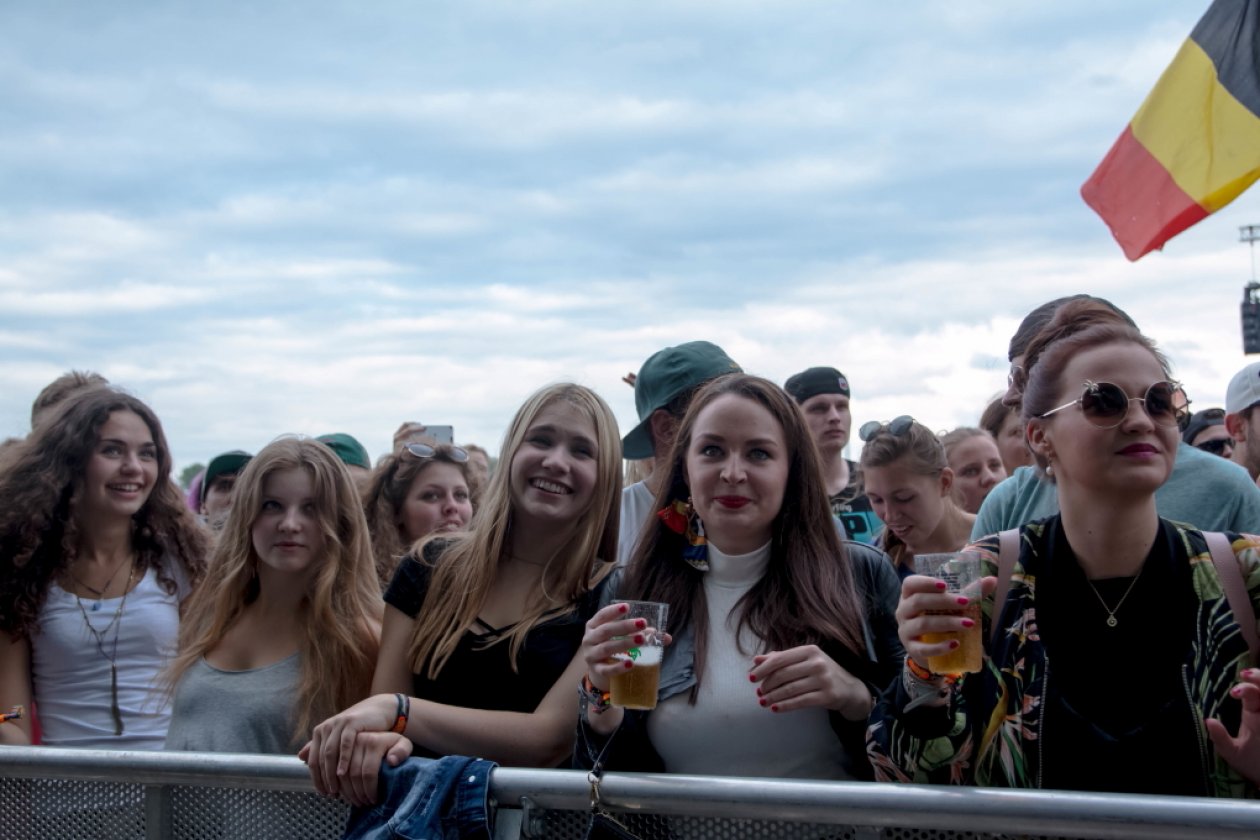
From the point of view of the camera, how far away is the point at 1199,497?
10.6 ft

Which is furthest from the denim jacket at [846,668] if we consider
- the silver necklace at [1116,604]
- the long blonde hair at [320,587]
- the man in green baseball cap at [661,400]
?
the man in green baseball cap at [661,400]

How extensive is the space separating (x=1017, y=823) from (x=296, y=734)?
7.47 ft

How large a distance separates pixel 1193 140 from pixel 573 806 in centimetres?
468

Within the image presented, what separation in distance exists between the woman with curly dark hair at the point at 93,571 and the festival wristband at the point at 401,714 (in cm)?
171

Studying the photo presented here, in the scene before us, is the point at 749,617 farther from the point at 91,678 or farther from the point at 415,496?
the point at 415,496

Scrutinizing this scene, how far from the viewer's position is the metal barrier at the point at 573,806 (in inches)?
76.1

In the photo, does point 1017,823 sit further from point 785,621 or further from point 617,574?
point 617,574

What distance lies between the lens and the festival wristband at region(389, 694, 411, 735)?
278cm

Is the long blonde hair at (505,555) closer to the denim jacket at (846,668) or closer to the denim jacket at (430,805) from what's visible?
the denim jacket at (846,668)

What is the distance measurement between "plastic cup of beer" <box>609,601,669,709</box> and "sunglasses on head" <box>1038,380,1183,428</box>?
1078 mm

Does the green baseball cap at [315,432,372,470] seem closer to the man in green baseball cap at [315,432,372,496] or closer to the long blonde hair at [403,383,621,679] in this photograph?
the man in green baseball cap at [315,432,372,496]

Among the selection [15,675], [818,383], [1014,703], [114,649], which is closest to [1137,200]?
[818,383]

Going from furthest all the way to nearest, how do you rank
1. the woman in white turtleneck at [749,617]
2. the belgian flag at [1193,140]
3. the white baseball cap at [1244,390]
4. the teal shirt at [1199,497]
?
the belgian flag at [1193,140] < the white baseball cap at [1244,390] < the teal shirt at [1199,497] < the woman in white turtleneck at [749,617]

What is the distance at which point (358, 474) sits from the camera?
6.02 meters
